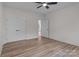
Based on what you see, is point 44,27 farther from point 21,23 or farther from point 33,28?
point 21,23

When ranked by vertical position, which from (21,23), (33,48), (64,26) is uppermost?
(21,23)

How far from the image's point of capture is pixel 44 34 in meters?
1.51

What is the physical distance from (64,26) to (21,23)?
93cm

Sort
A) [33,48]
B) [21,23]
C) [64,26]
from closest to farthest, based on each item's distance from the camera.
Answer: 1. [21,23]
2. [33,48]
3. [64,26]

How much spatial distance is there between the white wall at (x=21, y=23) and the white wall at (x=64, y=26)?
32cm

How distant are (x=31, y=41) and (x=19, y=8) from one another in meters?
0.66

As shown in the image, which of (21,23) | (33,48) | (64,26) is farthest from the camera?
(64,26)

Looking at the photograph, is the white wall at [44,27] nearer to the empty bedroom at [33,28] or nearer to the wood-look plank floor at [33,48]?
the empty bedroom at [33,28]

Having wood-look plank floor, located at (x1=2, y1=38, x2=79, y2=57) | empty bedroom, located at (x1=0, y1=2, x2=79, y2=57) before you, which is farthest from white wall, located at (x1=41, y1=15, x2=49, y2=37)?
wood-look plank floor, located at (x1=2, y1=38, x2=79, y2=57)

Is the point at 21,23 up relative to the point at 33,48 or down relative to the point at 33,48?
up

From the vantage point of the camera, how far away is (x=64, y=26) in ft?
5.98

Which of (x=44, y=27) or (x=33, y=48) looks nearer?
(x=44, y=27)

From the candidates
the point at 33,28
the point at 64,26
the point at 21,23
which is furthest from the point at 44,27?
the point at 64,26

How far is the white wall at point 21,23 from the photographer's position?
1375mm
